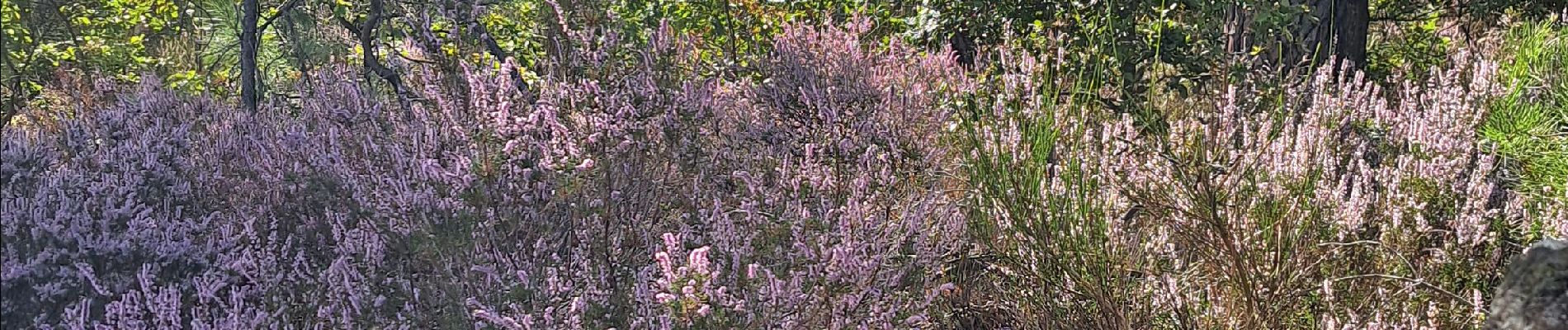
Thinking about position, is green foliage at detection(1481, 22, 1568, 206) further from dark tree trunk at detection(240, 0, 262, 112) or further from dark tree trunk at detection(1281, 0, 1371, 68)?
dark tree trunk at detection(240, 0, 262, 112)

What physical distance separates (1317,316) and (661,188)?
1537 mm

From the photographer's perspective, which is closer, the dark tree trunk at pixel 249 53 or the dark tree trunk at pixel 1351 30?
the dark tree trunk at pixel 249 53

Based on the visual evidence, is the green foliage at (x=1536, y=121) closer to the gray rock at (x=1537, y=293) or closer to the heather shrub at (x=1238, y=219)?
the heather shrub at (x=1238, y=219)

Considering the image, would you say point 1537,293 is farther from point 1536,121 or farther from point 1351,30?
point 1351,30

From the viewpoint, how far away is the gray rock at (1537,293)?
6.26 ft

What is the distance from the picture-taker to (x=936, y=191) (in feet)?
10.6

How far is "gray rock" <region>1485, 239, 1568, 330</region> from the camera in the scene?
6.26 ft

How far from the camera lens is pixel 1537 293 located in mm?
1936

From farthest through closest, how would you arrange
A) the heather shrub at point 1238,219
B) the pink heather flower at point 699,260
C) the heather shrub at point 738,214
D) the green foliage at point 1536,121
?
the green foliage at point 1536,121 → the heather shrub at point 1238,219 → the heather shrub at point 738,214 → the pink heather flower at point 699,260

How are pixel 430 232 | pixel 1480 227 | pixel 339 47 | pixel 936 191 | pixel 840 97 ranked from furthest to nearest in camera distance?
pixel 339 47 < pixel 840 97 < pixel 936 191 < pixel 1480 227 < pixel 430 232

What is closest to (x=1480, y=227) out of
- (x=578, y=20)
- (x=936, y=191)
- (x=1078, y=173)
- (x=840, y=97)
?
(x=1078, y=173)

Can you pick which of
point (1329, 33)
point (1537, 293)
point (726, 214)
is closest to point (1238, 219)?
point (1537, 293)

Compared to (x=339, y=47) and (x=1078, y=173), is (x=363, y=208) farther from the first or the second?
(x=339, y=47)

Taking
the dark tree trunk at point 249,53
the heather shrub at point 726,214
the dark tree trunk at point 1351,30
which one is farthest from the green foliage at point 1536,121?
the dark tree trunk at point 249,53
